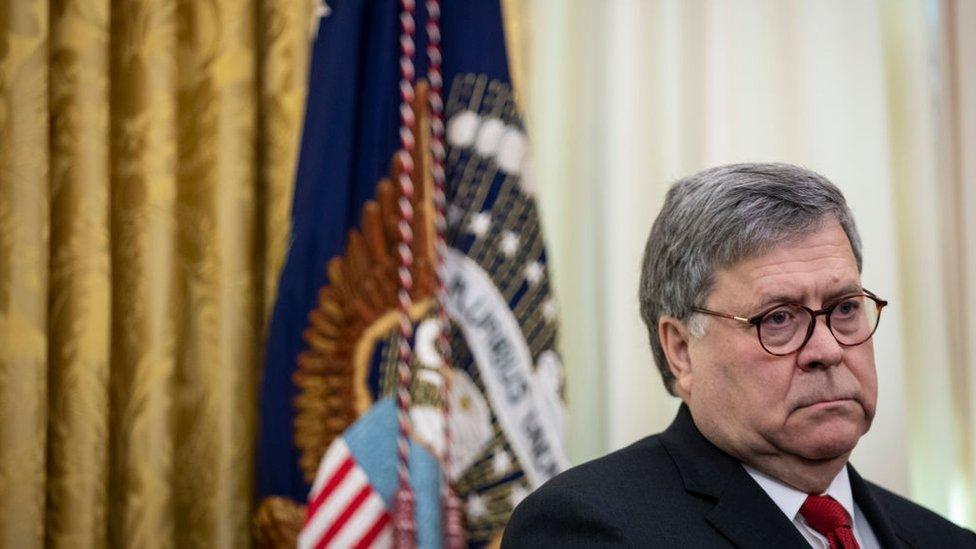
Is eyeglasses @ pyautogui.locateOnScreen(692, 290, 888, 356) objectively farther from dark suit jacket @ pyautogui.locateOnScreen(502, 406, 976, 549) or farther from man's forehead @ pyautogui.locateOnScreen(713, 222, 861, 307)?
dark suit jacket @ pyautogui.locateOnScreen(502, 406, 976, 549)

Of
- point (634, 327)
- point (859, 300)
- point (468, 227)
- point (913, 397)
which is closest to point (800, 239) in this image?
point (859, 300)

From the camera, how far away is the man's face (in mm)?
1473

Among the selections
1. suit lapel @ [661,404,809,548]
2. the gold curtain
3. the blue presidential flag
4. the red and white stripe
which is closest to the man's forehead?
suit lapel @ [661,404,809,548]

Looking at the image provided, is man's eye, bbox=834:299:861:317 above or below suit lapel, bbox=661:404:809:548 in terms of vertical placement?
above

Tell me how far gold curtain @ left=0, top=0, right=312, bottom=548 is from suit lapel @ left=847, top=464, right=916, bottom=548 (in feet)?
4.78

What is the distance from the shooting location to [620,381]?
2.74 metres

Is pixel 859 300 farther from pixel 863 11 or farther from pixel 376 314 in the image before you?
pixel 863 11

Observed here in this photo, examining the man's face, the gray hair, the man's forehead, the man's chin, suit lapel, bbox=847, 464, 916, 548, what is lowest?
suit lapel, bbox=847, 464, 916, 548

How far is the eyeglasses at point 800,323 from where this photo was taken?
4.87ft

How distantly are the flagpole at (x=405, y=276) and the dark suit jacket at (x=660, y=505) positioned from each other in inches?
29.6

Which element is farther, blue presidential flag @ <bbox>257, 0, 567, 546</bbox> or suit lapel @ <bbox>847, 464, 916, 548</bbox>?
blue presidential flag @ <bbox>257, 0, 567, 546</bbox>

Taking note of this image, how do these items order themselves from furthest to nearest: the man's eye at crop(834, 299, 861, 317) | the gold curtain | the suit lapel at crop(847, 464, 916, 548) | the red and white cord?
1. the red and white cord
2. the gold curtain
3. the suit lapel at crop(847, 464, 916, 548)
4. the man's eye at crop(834, 299, 861, 317)

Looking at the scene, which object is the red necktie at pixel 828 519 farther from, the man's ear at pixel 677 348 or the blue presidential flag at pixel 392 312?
the blue presidential flag at pixel 392 312

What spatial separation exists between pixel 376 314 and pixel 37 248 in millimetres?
735
